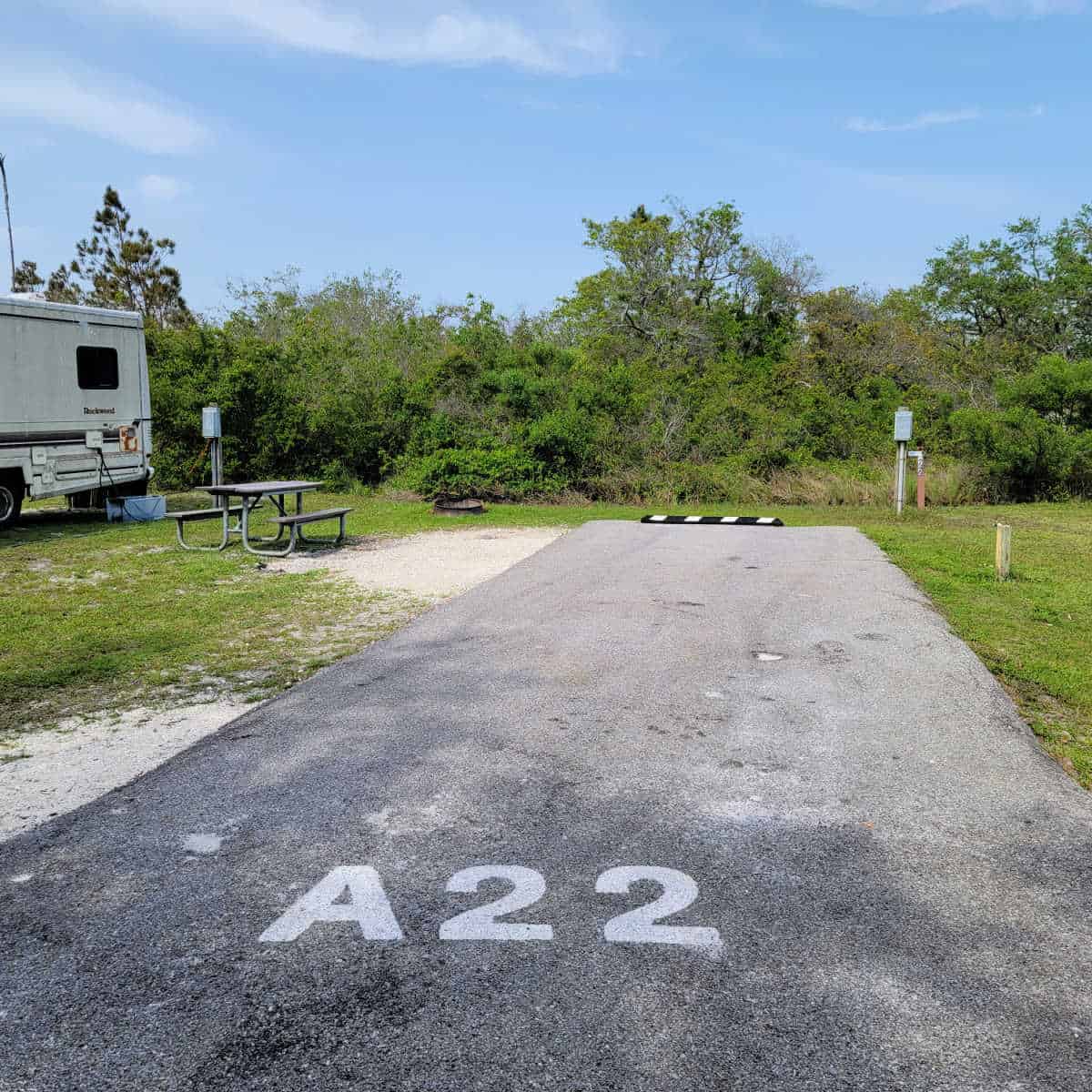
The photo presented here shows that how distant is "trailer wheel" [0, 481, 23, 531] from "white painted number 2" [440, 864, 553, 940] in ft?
38.1

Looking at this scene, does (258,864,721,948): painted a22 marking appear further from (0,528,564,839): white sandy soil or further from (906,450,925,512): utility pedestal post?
(906,450,925,512): utility pedestal post

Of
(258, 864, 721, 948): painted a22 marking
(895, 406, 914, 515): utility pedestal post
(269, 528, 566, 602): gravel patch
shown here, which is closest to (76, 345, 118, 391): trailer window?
(269, 528, 566, 602): gravel patch

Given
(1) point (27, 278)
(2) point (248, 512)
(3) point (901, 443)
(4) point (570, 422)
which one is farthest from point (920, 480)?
(1) point (27, 278)

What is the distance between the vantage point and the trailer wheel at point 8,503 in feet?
41.3

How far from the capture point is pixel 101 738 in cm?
468

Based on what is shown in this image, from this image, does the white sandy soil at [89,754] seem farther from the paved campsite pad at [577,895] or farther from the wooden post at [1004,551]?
the wooden post at [1004,551]

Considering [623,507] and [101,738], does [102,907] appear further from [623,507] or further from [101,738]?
[623,507]

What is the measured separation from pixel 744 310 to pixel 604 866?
34.2 m

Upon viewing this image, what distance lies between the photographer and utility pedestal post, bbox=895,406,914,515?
47.9 feet

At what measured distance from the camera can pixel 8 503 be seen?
12.7 m

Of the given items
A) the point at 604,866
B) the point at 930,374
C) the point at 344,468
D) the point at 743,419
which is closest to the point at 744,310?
the point at 930,374

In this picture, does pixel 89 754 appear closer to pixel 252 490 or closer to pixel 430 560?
pixel 430 560

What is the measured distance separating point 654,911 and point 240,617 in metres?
5.25

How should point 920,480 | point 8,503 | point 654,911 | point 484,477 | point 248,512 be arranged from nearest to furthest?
point 654,911
point 248,512
point 8,503
point 920,480
point 484,477
